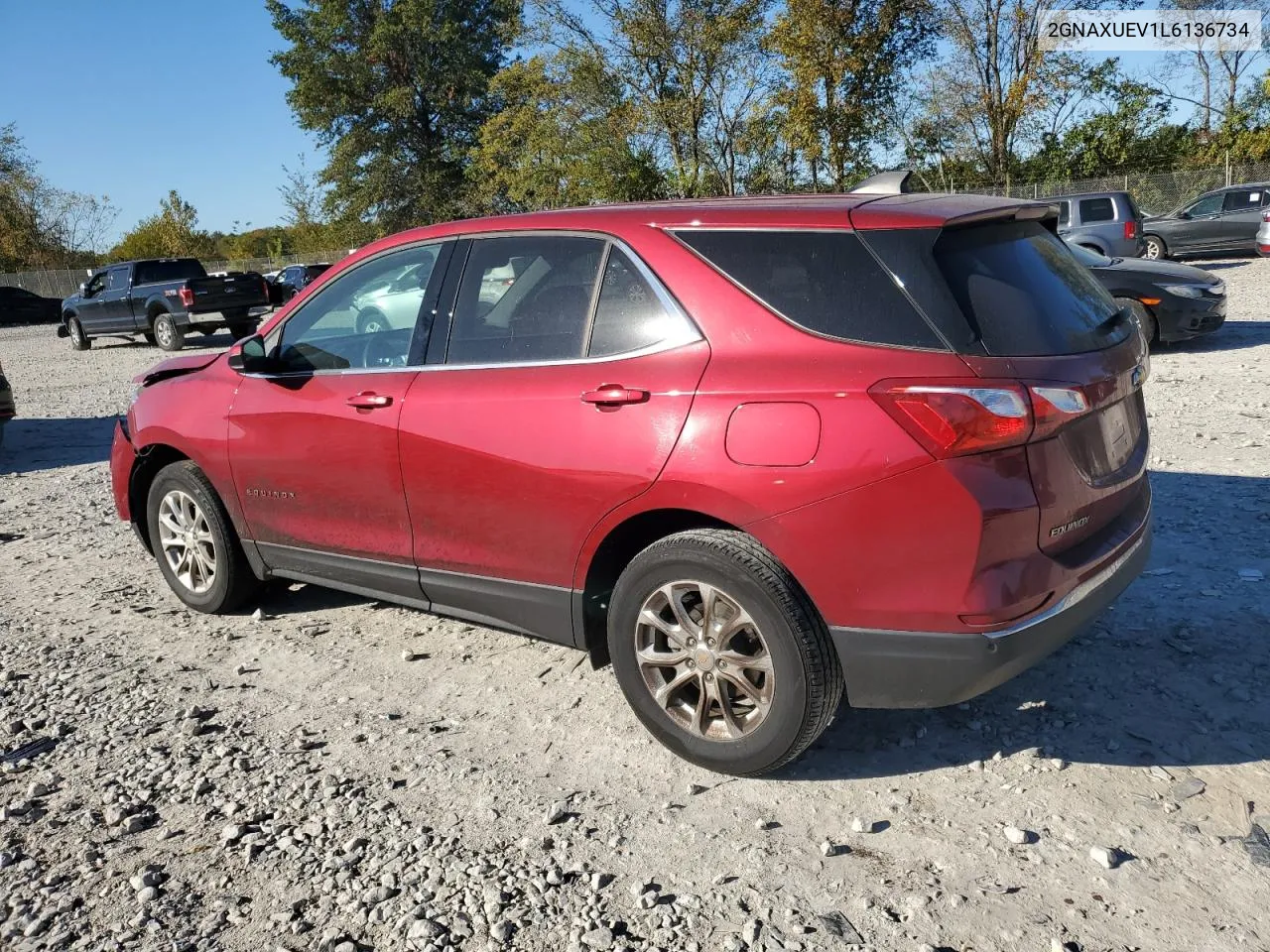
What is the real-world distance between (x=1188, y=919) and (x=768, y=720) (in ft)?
3.86

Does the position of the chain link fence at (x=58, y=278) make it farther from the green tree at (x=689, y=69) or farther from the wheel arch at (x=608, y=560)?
the wheel arch at (x=608, y=560)

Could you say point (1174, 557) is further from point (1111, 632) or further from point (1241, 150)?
point (1241, 150)

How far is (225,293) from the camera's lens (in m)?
20.8

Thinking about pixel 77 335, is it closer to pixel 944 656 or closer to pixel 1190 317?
pixel 1190 317

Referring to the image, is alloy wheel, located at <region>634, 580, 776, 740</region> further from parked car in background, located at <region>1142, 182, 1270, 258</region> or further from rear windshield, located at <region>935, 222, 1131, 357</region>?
parked car in background, located at <region>1142, 182, 1270, 258</region>

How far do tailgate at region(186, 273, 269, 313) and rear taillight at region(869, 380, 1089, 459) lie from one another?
20.4 metres

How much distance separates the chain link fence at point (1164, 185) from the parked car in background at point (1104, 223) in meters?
15.8

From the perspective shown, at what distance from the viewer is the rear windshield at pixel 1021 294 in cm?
290

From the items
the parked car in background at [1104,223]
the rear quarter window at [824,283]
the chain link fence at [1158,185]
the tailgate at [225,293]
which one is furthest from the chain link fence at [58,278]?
the rear quarter window at [824,283]

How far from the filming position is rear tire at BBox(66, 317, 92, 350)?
2386 centimetres

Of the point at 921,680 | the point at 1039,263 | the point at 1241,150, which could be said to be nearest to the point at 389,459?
the point at 921,680

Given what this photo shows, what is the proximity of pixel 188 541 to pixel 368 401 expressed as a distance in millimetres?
1669

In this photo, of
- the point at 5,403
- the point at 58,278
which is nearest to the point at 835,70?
the point at 5,403

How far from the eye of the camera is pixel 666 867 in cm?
284
